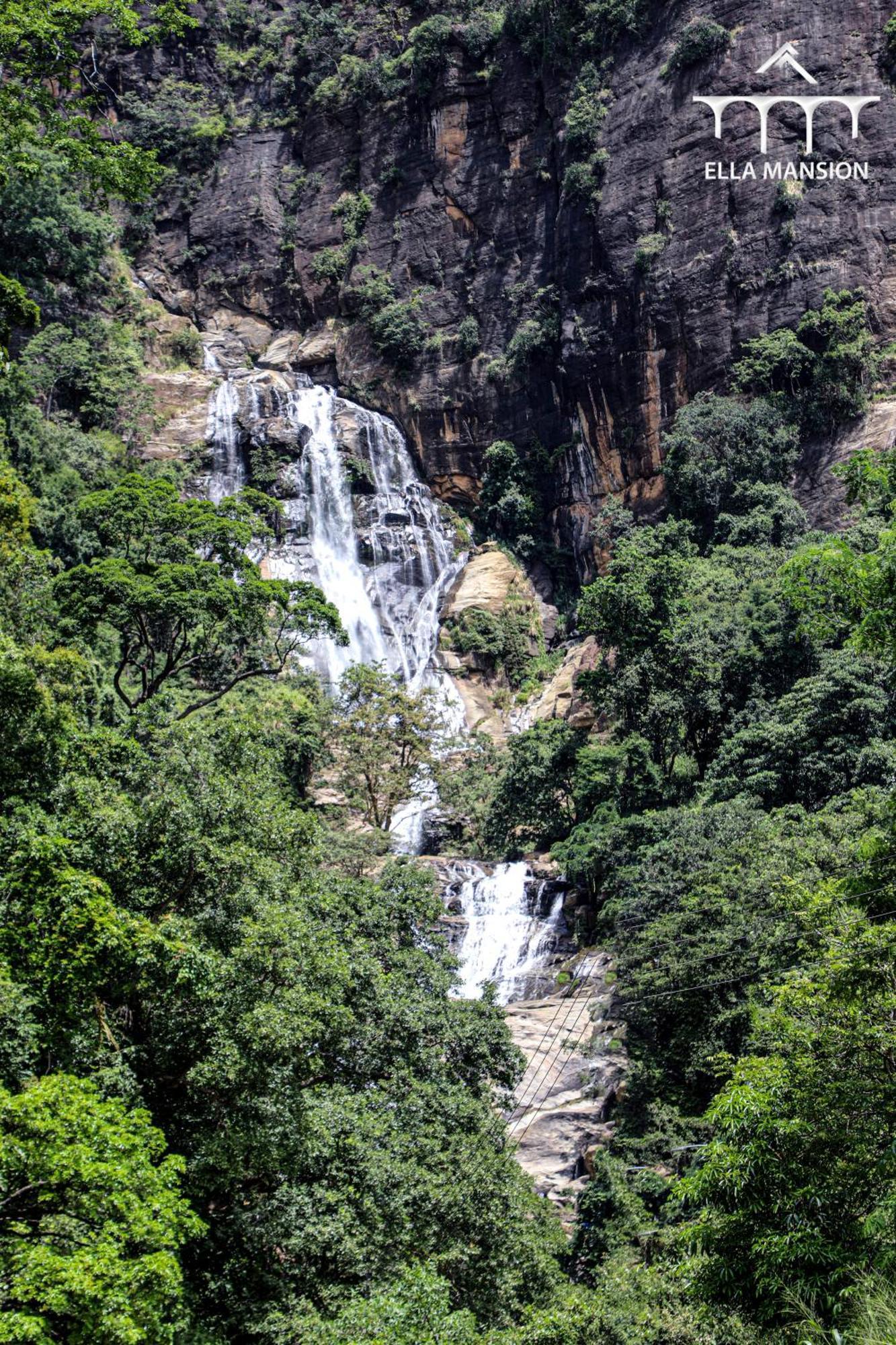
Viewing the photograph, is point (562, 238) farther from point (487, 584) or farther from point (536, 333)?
point (487, 584)

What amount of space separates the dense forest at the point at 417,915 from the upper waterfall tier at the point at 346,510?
5693mm

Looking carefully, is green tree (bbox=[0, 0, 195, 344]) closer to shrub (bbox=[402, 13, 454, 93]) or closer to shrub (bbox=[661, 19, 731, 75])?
shrub (bbox=[661, 19, 731, 75])

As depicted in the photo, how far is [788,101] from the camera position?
123 feet

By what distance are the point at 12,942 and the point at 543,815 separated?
1950cm

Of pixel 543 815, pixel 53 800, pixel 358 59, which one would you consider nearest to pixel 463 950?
pixel 543 815

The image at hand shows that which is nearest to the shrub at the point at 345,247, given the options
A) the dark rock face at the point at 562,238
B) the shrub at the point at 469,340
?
the dark rock face at the point at 562,238

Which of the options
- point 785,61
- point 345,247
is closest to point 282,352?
point 345,247

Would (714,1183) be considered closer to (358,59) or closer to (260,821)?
(260,821)

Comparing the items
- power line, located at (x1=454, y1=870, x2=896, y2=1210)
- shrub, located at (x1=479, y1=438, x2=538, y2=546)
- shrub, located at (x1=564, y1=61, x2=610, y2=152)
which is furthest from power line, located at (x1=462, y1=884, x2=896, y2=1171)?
shrub, located at (x1=564, y1=61, x2=610, y2=152)

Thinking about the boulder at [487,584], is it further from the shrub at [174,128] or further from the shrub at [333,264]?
the shrub at [174,128]

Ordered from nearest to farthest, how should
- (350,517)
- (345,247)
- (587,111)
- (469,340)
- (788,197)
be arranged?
(788,197), (587,111), (350,517), (469,340), (345,247)

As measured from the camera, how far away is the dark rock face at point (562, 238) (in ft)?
120
